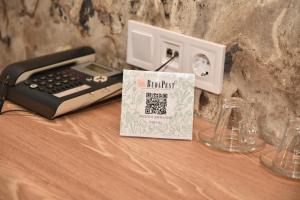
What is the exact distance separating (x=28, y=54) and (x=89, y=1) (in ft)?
1.06

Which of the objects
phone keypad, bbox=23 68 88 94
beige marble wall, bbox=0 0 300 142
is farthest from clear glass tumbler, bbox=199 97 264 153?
phone keypad, bbox=23 68 88 94

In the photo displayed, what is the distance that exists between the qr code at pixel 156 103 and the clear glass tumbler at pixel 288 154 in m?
0.21

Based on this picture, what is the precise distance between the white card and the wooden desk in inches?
1.0

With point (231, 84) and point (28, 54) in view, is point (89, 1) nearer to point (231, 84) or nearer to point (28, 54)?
point (28, 54)

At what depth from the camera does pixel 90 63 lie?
4.35ft

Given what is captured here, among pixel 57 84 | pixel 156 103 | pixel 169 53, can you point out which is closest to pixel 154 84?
pixel 156 103

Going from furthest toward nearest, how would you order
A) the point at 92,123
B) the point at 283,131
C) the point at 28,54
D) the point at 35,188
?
the point at 28,54
the point at 92,123
the point at 283,131
the point at 35,188

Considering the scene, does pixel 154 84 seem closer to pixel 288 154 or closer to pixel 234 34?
pixel 234 34

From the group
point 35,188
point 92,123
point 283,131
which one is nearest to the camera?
point 35,188

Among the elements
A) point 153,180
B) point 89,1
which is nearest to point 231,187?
point 153,180

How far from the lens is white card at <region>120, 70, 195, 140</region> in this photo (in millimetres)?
1059

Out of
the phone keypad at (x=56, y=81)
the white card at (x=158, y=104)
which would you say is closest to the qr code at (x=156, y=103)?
the white card at (x=158, y=104)

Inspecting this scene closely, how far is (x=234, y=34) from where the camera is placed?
1062 mm

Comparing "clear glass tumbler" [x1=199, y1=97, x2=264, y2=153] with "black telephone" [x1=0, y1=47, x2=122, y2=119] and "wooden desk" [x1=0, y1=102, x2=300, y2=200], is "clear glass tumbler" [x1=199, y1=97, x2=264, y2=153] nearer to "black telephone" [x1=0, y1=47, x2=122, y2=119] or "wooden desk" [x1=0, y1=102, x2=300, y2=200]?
"wooden desk" [x1=0, y1=102, x2=300, y2=200]
